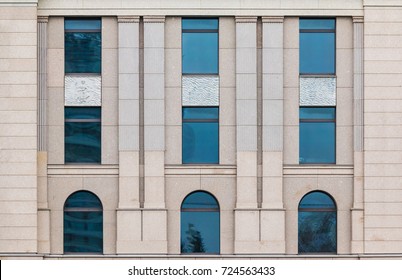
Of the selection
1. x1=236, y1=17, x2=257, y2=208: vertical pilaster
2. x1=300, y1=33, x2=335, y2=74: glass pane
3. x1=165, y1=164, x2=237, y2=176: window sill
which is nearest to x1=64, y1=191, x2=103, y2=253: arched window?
x1=165, y1=164, x2=237, y2=176: window sill

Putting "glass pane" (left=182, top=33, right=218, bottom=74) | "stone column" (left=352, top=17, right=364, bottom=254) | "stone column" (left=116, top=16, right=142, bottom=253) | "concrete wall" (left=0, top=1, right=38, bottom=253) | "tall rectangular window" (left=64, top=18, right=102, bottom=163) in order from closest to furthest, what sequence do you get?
"concrete wall" (left=0, top=1, right=38, bottom=253) < "stone column" (left=116, top=16, right=142, bottom=253) < "stone column" (left=352, top=17, right=364, bottom=254) < "tall rectangular window" (left=64, top=18, right=102, bottom=163) < "glass pane" (left=182, top=33, right=218, bottom=74)

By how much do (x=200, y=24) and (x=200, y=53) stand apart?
3.16 feet

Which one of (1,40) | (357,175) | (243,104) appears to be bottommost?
(357,175)

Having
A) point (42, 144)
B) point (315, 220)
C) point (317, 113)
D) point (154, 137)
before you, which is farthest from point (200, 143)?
point (42, 144)

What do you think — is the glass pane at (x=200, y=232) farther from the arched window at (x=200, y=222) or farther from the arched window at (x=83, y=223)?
the arched window at (x=83, y=223)

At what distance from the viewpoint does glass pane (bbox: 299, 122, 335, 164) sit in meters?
28.0

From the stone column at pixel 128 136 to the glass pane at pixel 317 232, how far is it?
5.33 meters

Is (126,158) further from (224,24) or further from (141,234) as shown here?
(224,24)

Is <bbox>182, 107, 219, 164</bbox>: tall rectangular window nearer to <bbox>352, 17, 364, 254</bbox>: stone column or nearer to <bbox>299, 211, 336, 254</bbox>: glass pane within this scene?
<bbox>299, 211, 336, 254</bbox>: glass pane

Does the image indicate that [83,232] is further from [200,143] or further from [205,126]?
[205,126]

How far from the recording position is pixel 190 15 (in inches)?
1094

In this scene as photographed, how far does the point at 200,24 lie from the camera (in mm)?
28031

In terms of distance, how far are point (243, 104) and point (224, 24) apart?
8.91 feet

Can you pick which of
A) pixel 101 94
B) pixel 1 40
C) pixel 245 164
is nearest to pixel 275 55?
pixel 245 164
